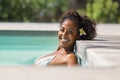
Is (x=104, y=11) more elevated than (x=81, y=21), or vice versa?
(x=81, y=21)

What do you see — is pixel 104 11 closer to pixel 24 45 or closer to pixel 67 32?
pixel 24 45

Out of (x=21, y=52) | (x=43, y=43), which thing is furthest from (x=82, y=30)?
(x=43, y=43)

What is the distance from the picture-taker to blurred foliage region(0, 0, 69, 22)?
1523 centimetres

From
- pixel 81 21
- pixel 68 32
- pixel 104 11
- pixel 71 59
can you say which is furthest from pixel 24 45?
pixel 104 11

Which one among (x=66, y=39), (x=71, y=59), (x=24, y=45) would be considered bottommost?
(x=24, y=45)

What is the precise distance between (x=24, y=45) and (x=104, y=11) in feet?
20.7

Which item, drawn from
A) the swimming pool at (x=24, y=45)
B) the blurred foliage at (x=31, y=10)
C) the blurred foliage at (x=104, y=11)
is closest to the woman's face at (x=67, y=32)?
the swimming pool at (x=24, y=45)

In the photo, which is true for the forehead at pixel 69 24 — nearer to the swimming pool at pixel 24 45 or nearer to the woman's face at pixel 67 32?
the woman's face at pixel 67 32

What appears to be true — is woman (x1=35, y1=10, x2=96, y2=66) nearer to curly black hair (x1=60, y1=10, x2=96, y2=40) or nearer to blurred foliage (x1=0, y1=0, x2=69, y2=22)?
curly black hair (x1=60, y1=10, x2=96, y2=40)

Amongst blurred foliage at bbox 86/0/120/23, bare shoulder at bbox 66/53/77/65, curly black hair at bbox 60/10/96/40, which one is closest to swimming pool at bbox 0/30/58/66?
curly black hair at bbox 60/10/96/40

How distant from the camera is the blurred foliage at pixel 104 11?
14.8 m

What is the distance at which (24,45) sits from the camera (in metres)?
9.22

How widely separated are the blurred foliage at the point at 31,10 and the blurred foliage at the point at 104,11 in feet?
4.19

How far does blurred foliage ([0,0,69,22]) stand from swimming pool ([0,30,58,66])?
5.58 meters
